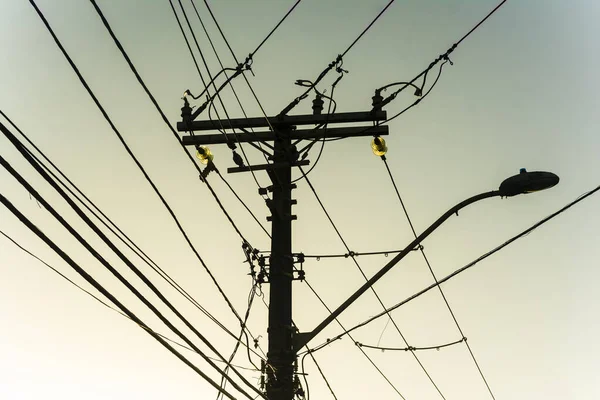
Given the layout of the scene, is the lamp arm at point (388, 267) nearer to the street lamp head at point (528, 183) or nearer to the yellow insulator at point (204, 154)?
the street lamp head at point (528, 183)

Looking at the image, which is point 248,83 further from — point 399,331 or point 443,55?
point 399,331

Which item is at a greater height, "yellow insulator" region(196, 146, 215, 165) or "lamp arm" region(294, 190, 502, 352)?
"yellow insulator" region(196, 146, 215, 165)

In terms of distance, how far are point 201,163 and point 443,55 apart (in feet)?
11.4

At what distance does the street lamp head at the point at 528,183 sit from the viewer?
18.7 ft

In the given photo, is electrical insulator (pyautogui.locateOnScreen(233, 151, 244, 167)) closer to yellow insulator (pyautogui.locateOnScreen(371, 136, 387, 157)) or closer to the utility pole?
the utility pole

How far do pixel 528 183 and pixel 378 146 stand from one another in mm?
2380

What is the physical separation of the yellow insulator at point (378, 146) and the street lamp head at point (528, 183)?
214cm

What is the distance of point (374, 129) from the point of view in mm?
7598

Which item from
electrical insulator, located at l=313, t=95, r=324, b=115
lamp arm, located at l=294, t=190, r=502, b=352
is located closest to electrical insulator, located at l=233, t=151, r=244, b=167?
electrical insulator, located at l=313, t=95, r=324, b=115

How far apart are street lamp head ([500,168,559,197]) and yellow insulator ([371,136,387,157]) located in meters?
2.14

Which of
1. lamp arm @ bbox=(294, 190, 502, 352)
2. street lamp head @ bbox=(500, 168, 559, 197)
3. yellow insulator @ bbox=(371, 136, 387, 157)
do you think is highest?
yellow insulator @ bbox=(371, 136, 387, 157)

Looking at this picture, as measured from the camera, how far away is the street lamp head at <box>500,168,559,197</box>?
18.7ft

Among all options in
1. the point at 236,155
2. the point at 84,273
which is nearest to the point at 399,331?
the point at 236,155

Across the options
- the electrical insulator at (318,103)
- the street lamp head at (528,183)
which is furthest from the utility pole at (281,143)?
the street lamp head at (528,183)
